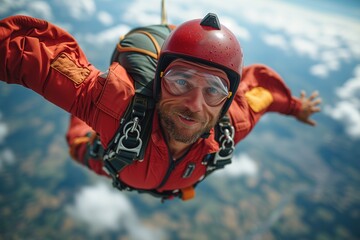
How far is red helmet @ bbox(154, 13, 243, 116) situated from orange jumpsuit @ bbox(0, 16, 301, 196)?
486 mm

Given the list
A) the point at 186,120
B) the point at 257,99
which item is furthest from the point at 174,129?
the point at 257,99

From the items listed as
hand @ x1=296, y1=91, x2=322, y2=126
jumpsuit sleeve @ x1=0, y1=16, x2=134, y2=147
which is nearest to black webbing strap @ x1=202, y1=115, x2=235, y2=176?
jumpsuit sleeve @ x1=0, y1=16, x2=134, y2=147

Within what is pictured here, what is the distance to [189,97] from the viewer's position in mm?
2189

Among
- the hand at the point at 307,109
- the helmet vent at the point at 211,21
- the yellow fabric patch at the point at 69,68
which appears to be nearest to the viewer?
the yellow fabric patch at the point at 69,68

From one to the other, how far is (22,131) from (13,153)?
61.9 ft

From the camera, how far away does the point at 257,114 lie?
11.2ft

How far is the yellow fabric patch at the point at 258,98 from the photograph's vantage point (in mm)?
3344

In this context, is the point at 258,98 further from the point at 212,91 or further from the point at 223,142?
the point at 212,91

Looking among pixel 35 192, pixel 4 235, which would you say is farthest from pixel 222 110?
pixel 35 192

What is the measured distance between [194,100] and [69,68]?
→ 1184 millimetres

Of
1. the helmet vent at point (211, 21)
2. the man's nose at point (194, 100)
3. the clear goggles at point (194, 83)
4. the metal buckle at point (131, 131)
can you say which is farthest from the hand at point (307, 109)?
the metal buckle at point (131, 131)

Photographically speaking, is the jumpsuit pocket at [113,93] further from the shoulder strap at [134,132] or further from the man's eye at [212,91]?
the man's eye at [212,91]

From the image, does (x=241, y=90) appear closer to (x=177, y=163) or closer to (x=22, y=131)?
(x=177, y=163)

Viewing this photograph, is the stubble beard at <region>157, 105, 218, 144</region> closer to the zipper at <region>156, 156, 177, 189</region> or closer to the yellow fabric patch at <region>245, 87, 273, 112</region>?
the zipper at <region>156, 156, 177, 189</region>
